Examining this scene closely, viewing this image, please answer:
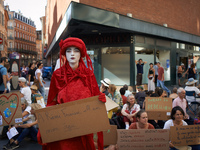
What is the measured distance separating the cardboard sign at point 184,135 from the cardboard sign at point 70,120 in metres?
1.80

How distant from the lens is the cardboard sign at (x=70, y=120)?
2402 mm

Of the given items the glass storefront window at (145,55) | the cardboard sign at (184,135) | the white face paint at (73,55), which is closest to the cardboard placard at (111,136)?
the cardboard sign at (184,135)

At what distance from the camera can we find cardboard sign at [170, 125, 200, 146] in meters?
3.80

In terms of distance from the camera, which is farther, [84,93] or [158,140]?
[158,140]

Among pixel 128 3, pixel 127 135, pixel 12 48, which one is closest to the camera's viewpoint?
pixel 127 135

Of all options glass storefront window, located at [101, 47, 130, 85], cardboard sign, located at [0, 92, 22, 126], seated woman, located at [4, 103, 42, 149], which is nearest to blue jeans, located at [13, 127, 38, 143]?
seated woman, located at [4, 103, 42, 149]

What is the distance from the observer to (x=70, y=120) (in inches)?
95.7

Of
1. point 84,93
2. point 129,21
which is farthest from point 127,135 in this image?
point 129,21

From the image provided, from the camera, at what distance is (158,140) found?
11.6 ft

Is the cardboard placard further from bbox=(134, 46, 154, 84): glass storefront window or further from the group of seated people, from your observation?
bbox=(134, 46, 154, 84): glass storefront window

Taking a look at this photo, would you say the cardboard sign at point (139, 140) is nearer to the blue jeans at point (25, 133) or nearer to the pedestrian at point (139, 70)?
the blue jeans at point (25, 133)

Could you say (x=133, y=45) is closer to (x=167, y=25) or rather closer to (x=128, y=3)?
(x=128, y=3)

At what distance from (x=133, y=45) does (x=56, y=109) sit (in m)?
12.8

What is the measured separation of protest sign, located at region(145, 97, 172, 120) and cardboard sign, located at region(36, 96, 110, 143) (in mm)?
3218
